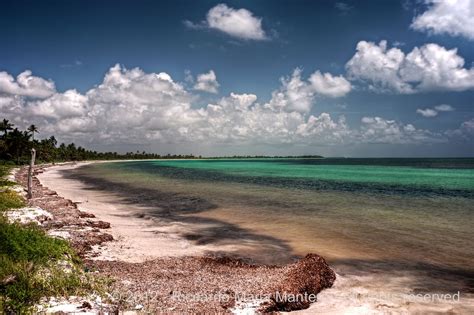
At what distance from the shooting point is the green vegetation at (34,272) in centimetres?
890

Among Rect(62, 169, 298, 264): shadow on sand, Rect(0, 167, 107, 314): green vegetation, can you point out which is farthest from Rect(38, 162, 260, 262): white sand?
Rect(0, 167, 107, 314): green vegetation

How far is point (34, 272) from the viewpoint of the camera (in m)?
10.1

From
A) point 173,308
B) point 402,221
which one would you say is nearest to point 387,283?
point 173,308

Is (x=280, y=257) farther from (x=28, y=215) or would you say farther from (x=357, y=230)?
(x=28, y=215)

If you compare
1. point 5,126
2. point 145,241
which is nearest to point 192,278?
point 145,241

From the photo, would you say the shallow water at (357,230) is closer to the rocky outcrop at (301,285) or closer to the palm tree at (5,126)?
the rocky outcrop at (301,285)

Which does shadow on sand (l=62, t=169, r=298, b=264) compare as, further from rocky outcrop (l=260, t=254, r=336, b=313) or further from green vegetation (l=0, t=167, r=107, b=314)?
green vegetation (l=0, t=167, r=107, b=314)

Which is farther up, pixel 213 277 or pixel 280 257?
pixel 213 277

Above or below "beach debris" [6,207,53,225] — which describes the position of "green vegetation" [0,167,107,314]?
above

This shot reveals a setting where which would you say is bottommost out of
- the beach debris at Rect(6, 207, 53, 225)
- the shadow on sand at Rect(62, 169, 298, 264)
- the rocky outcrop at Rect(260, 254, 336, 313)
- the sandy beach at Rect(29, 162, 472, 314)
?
the shadow on sand at Rect(62, 169, 298, 264)

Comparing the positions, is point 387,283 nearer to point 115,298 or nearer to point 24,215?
point 115,298

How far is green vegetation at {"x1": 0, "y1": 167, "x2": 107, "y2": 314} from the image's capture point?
29.2 feet

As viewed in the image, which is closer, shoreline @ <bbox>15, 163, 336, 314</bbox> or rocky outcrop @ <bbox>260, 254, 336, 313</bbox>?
shoreline @ <bbox>15, 163, 336, 314</bbox>

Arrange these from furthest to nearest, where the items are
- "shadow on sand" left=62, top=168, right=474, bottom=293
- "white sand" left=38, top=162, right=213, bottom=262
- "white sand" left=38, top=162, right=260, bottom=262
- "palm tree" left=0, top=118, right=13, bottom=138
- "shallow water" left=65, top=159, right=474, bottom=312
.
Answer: "palm tree" left=0, top=118, right=13, bottom=138 → "white sand" left=38, top=162, right=260, bottom=262 → "white sand" left=38, top=162, right=213, bottom=262 → "shallow water" left=65, top=159, right=474, bottom=312 → "shadow on sand" left=62, top=168, right=474, bottom=293
